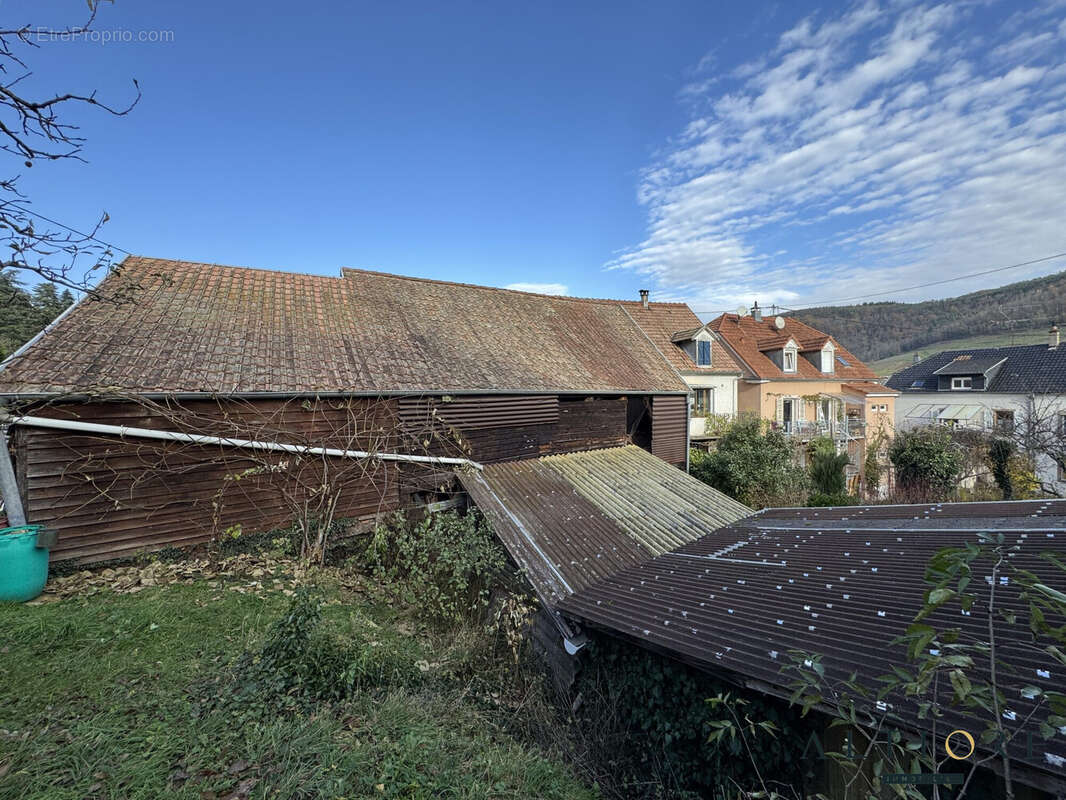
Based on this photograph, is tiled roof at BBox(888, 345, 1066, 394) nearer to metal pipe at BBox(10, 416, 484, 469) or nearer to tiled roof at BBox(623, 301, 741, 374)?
tiled roof at BBox(623, 301, 741, 374)

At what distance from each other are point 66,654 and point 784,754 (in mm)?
7350

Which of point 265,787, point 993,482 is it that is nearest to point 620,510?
point 265,787

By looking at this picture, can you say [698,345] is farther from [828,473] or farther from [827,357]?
[827,357]

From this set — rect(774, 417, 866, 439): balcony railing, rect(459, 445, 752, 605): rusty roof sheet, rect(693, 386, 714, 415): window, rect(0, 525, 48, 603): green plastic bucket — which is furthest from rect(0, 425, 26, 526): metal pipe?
rect(774, 417, 866, 439): balcony railing

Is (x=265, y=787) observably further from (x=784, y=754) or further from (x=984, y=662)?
(x=984, y=662)

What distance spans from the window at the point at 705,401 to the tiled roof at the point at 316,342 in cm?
503

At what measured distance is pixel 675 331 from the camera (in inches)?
842

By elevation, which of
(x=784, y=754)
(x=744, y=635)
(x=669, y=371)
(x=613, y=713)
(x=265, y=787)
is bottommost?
(x=613, y=713)

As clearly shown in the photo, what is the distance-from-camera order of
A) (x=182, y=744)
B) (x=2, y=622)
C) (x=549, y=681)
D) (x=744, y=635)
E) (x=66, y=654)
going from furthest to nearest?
1. (x=549, y=681)
2. (x=2, y=622)
3. (x=66, y=654)
4. (x=744, y=635)
5. (x=182, y=744)

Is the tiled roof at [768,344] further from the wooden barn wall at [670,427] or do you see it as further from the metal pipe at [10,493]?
the metal pipe at [10,493]

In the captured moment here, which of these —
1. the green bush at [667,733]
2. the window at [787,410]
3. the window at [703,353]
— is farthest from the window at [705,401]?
the green bush at [667,733]

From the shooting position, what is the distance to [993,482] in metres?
17.4

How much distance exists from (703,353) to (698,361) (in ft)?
1.63

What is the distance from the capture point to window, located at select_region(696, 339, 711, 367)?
2017 centimetres
